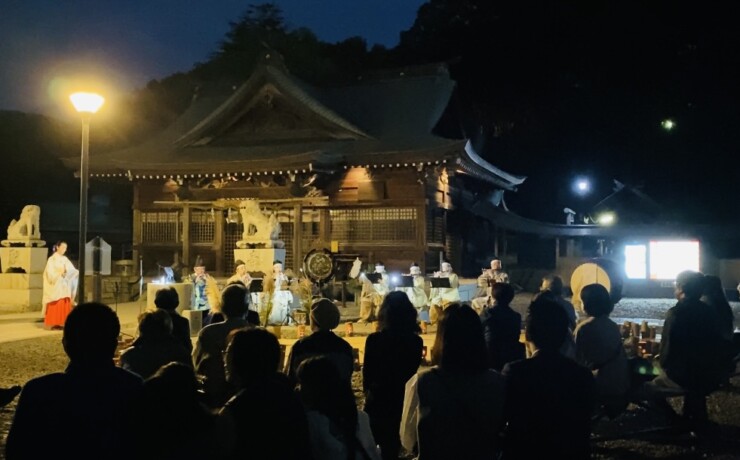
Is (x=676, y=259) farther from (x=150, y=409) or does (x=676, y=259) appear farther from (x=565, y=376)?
(x=150, y=409)

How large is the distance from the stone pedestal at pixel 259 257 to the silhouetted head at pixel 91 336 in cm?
1249

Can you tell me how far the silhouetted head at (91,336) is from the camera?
2.93 meters

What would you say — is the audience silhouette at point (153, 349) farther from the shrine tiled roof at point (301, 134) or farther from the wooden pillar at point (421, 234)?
the wooden pillar at point (421, 234)

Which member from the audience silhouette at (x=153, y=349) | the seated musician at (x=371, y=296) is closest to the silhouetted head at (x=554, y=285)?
the audience silhouette at (x=153, y=349)

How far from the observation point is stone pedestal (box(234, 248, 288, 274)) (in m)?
15.6

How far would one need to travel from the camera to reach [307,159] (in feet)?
64.2

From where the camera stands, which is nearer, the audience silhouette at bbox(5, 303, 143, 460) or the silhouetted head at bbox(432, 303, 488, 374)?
the audience silhouette at bbox(5, 303, 143, 460)

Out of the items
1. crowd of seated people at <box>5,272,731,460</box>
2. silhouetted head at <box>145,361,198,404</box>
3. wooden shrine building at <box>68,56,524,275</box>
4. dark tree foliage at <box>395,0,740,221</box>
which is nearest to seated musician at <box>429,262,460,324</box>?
wooden shrine building at <box>68,56,524,275</box>

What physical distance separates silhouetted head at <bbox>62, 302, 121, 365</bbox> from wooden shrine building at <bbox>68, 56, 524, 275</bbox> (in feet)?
53.4

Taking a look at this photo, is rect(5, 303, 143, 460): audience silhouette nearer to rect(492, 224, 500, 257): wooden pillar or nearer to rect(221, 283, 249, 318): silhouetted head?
rect(221, 283, 249, 318): silhouetted head

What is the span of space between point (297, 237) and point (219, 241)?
3.01 meters

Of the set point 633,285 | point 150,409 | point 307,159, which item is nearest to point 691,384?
point 150,409

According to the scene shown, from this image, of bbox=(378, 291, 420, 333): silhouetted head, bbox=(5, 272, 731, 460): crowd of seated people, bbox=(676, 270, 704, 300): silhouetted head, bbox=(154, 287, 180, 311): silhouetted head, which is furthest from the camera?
bbox=(676, 270, 704, 300): silhouetted head

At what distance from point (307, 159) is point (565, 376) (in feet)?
54.8
